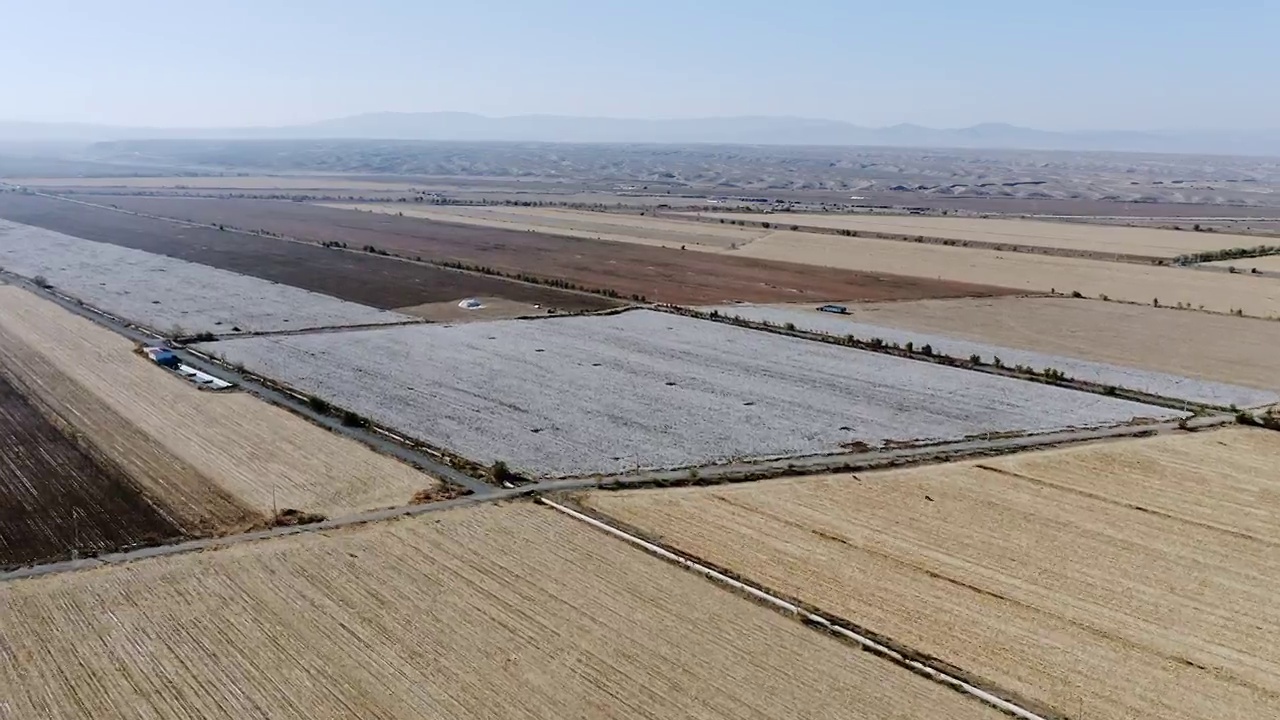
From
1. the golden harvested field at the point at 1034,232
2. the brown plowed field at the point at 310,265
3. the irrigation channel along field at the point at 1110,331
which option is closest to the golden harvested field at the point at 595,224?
the golden harvested field at the point at 1034,232

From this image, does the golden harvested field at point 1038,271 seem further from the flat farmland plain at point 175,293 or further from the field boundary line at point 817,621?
the field boundary line at point 817,621

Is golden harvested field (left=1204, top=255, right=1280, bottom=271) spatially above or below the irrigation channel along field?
above

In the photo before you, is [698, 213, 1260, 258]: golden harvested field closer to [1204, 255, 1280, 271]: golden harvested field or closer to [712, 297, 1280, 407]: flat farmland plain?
[1204, 255, 1280, 271]: golden harvested field

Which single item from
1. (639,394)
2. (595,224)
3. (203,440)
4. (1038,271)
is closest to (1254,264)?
(1038,271)

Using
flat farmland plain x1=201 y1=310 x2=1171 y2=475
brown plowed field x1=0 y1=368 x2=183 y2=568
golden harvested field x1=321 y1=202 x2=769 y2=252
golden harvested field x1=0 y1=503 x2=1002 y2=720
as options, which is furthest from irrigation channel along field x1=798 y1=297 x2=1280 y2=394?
brown plowed field x1=0 y1=368 x2=183 y2=568

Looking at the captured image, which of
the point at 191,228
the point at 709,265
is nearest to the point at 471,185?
the point at 191,228

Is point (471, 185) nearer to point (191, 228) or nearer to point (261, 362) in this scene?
point (191, 228)

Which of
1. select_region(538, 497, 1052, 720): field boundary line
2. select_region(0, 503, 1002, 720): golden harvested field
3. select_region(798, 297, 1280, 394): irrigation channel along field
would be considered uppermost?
select_region(0, 503, 1002, 720): golden harvested field
